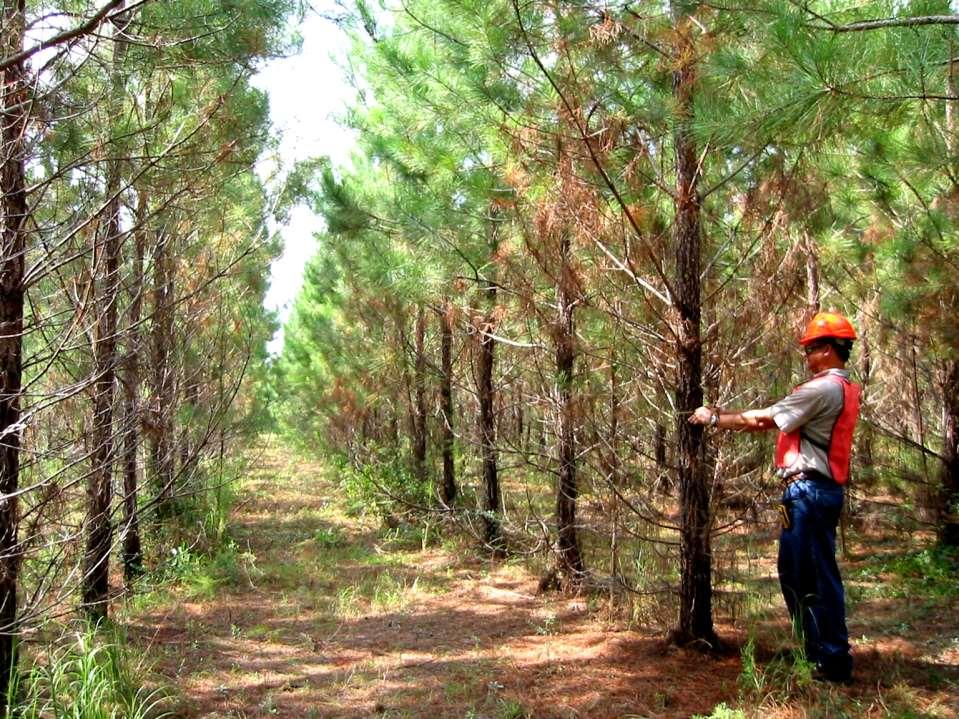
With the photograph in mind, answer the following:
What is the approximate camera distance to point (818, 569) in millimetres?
3430

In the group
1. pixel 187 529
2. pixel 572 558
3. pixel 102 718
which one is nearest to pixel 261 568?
pixel 187 529

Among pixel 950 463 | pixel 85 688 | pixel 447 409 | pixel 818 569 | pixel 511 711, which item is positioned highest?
pixel 447 409

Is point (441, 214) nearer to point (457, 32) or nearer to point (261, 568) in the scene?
point (457, 32)

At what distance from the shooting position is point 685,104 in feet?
12.2

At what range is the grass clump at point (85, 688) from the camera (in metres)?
3.01

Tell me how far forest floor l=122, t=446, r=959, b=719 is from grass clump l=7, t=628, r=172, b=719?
0.31 meters

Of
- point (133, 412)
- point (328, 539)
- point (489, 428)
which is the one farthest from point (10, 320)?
point (328, 539)

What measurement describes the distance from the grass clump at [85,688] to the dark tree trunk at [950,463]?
20.9 feet

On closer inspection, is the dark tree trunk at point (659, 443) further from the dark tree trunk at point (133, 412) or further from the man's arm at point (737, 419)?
the dark tree trunk at point (133, 412)

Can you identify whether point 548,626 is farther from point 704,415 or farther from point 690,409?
point 704,415

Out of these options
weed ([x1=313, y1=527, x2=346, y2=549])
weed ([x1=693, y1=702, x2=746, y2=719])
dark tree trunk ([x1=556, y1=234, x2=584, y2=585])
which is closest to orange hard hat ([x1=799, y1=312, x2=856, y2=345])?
dark tree trunk ([x1=556, y1=234, x2=584, y2=585])

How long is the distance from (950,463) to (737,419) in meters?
4.15

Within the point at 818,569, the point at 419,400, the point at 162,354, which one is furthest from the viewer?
the point at 419,400

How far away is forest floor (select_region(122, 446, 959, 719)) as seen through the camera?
355cm
